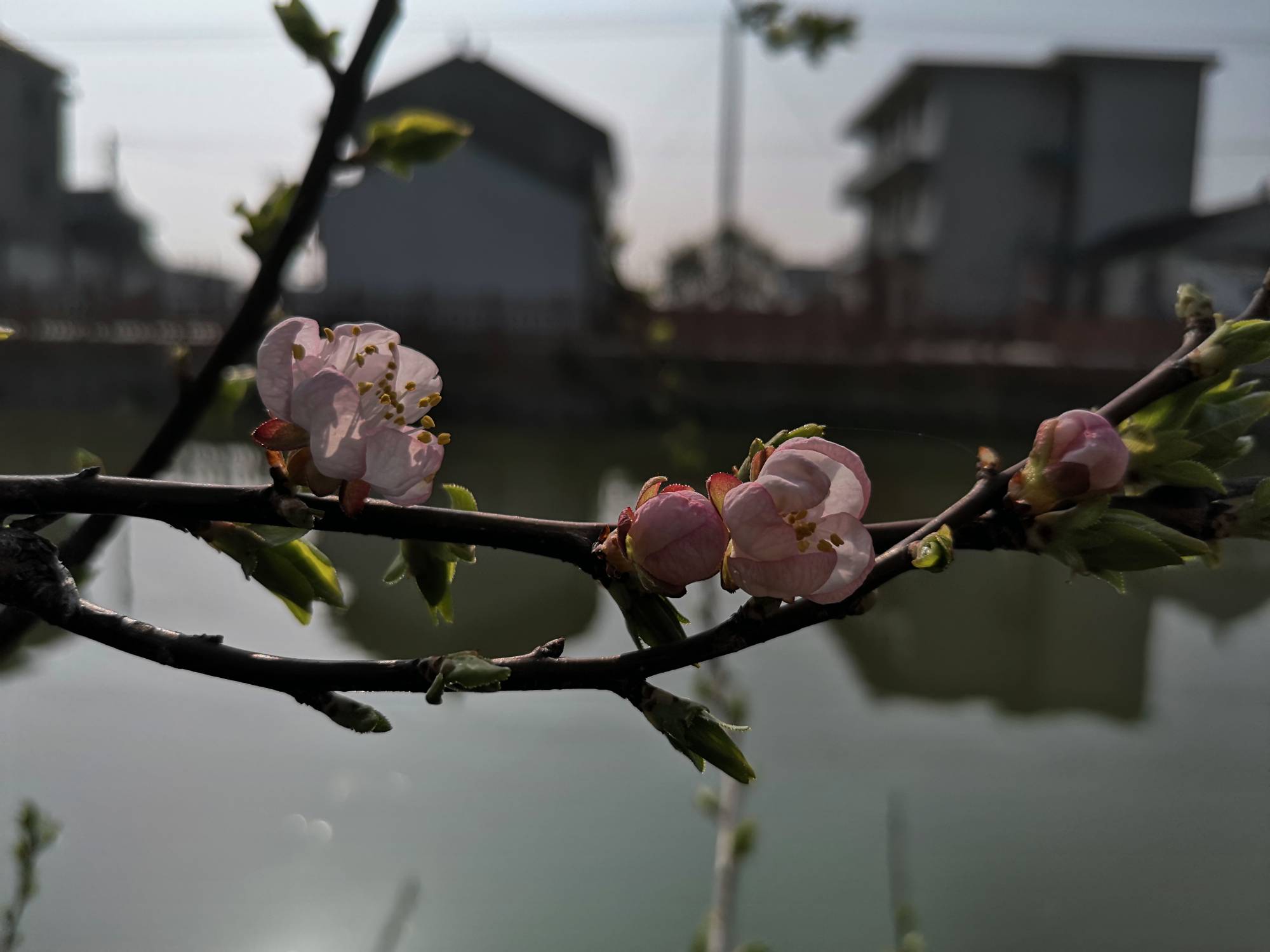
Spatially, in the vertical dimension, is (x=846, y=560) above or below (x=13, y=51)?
below

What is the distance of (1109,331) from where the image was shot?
13.5 feet

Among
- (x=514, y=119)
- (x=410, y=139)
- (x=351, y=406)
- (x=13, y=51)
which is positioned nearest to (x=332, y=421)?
(x=351, y=406)

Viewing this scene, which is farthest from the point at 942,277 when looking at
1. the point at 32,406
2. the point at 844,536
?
the point at 844,536

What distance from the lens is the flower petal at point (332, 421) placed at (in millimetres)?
213

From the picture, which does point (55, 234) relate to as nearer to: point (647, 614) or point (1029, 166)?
point (1029, 166)

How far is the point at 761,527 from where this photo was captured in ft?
0.66

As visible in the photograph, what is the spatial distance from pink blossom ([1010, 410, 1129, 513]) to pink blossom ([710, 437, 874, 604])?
61 millimetres

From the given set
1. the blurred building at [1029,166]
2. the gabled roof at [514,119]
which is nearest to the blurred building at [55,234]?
the gabled roof at [514,119]

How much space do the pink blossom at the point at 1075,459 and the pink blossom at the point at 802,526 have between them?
61mm

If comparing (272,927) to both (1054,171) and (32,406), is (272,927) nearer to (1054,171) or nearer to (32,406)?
(32,406)

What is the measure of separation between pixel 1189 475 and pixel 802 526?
129 mm

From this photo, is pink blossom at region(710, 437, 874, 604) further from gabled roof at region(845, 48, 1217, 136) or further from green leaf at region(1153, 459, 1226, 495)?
gabled roof at region(845, 48, 1217, 136)

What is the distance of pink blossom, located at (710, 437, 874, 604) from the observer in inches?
7.9

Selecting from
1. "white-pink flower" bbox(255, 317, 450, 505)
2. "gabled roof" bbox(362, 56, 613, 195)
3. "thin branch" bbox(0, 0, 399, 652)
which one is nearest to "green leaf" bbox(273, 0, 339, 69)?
"thin branch" bbox(0, 0, 399, 652)
